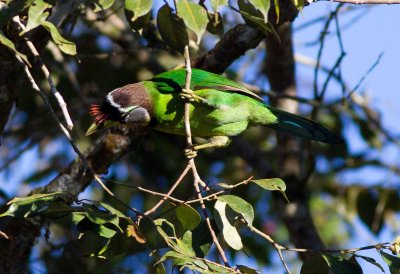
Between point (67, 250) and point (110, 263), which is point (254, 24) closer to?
point (110, 263)

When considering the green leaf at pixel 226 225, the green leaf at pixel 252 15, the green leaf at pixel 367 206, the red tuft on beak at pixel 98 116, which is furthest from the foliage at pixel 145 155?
the green leaf at pixel 226 225

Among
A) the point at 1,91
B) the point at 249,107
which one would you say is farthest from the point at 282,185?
the point at 1,91

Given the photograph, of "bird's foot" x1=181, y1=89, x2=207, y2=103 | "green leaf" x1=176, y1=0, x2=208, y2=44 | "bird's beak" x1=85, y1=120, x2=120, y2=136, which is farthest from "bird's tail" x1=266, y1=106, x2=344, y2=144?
"green leaf" x1=176, y1=0, x2=208, y2=44

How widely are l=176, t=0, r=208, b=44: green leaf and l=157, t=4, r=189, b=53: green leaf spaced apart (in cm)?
27

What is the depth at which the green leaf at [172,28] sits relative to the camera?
3.22 meters

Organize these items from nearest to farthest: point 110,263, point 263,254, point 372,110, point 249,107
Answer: point 249,107 < point 110,263 < point 263,254 < point 372,110

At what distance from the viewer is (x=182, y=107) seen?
3816 millimetres

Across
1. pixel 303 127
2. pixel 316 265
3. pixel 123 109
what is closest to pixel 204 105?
pixel 123 109

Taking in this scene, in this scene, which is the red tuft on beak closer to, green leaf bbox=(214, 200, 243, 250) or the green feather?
the green feather

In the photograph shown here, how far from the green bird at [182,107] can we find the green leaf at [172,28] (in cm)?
35

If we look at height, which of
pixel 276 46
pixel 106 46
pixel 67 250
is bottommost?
pixel 67 250

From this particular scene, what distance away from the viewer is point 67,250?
16.2ft

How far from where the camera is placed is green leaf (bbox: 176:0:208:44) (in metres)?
2.89

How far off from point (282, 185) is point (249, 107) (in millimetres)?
1360
